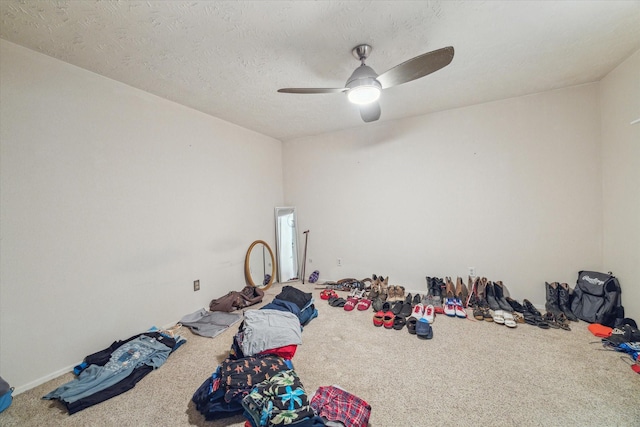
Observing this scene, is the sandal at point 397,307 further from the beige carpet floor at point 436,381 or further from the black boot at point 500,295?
the black boot at point 500,295

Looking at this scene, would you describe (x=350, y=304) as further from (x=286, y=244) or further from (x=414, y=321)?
(x=286, y=244)

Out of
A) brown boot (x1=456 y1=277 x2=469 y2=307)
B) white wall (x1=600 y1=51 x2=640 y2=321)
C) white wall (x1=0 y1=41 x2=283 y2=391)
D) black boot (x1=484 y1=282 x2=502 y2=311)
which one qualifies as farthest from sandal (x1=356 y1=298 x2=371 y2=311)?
white wall (x1=600 y1=51 x2=640 y2=321)

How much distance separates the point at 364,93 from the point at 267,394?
84.6 inches

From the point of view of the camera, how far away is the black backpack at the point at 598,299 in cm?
245

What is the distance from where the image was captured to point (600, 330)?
7.64 ft

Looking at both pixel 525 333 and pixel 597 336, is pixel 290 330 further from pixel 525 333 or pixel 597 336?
pixel 597 336

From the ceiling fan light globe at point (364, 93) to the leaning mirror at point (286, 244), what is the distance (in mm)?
2840

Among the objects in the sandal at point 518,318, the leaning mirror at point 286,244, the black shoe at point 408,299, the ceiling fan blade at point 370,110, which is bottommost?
the sandal at point 518,318

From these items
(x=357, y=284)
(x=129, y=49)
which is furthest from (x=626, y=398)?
(x=129, y=49)

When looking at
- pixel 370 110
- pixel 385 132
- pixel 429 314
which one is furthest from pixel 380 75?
pixel 429 314

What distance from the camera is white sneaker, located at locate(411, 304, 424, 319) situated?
281cm

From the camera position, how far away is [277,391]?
56.8 inches

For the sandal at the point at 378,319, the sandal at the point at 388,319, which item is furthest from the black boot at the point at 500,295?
the sandal at the point at 378,319

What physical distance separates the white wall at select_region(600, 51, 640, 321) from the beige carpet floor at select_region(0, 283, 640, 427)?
721 millimetres
